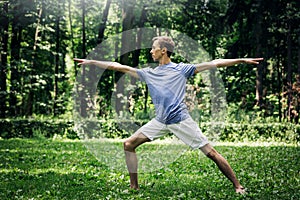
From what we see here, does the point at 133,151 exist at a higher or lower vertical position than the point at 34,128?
higher

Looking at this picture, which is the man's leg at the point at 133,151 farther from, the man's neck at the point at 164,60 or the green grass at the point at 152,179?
the man's neck at the point at 164,60

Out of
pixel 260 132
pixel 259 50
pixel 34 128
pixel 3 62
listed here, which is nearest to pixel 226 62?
pixel 260 132

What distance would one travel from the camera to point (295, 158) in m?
12.2

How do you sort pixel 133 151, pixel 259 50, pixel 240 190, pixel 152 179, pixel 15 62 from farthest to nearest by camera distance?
pixel 15 62 < pixel 259 50 < pixel 152 179 < pixel 133 151 < pixel 240 190

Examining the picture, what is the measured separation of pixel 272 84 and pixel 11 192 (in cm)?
2881

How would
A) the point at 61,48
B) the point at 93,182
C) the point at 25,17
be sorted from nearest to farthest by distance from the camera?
the point at 93,182
the point at 25,17
the point at 61,48

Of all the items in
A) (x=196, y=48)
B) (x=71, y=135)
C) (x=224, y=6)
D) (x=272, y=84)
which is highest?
(x=224, y=6)

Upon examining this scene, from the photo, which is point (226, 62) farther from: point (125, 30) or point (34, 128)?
point (125, 30)

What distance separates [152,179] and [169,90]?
8.46ft

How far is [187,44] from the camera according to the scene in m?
35.1

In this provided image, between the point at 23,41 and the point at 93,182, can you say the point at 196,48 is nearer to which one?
the point at 23,41

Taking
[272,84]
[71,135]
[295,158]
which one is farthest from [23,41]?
[295,158]

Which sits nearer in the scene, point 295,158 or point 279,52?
point 295,158

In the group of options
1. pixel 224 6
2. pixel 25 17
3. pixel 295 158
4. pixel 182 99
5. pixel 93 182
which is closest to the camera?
pixel 182 99
